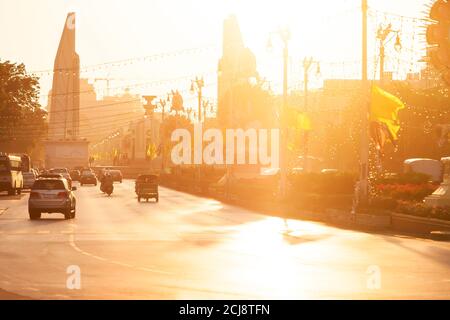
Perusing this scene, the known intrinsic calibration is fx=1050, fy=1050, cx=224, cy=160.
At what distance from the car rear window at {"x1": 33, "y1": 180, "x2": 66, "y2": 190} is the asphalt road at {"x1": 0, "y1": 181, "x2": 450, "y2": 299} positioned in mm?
3137

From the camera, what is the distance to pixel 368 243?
100 ft

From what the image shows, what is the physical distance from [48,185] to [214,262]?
70.5 feet

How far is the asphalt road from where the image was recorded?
1759 cm

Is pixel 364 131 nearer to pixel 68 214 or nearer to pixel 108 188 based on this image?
pixel 68 214

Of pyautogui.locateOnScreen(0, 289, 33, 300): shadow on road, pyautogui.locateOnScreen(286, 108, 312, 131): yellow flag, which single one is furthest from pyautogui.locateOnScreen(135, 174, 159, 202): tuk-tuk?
pyautogui.locateOnScreen(0, 289, 33, 300): shadow on road

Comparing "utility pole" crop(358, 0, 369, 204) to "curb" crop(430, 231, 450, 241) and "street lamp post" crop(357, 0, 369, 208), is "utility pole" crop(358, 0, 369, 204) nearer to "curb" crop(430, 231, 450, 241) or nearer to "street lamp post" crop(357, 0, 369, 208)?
"street lamp post" crop(357, 0, 369, 208)

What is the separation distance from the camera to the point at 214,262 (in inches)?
923

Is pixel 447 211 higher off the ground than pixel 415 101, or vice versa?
pixel 415 101

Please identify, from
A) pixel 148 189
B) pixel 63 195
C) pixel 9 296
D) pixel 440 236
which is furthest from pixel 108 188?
pixel 9 296

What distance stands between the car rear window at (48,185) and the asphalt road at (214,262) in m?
3.14
